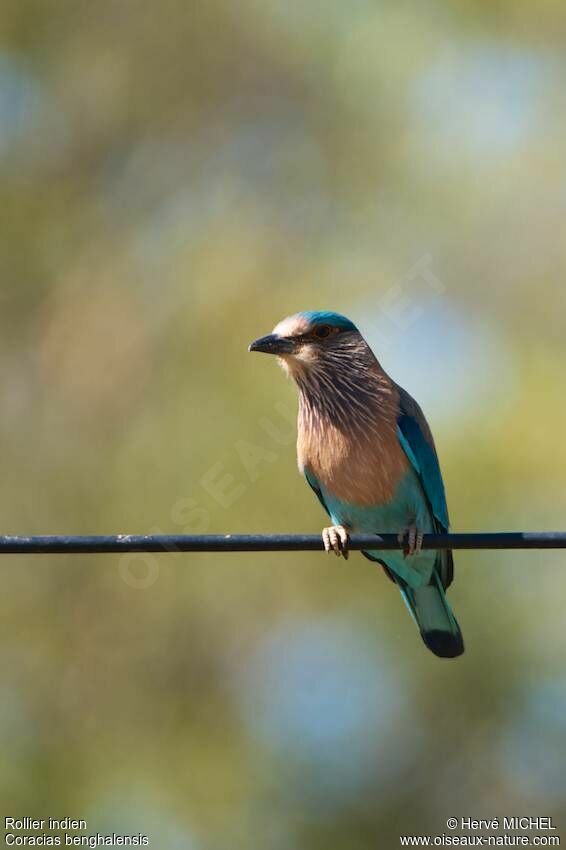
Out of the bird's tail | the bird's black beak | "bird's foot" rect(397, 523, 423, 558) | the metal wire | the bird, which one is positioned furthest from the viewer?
the bird's tail

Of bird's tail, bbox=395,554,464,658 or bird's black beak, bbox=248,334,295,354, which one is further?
bird's tail, bbox=395,554,464,658

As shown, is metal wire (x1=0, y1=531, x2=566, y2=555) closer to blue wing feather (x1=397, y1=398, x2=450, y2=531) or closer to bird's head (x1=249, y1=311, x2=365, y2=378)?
blue wing feather (x1=397, y1=398, x2=450, y2=531)

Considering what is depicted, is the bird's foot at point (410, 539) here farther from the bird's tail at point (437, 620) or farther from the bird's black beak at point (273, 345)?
the bird's black beak at point (273, 345)

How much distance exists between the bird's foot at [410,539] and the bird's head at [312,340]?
804mm

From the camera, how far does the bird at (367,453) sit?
5469 millimetres

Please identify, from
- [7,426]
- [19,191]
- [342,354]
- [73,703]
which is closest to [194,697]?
[73,703]

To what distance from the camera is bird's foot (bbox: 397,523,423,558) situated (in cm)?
461

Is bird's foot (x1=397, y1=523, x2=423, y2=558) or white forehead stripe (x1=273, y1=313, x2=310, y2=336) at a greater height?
white forehead stripe (x1=273, y1=313, x2=310, y2=336)

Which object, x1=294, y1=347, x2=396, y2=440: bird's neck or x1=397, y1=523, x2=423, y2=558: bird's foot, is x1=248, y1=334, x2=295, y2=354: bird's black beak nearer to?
x1=294, y1=347, x2=396, y2=440: bird's neck

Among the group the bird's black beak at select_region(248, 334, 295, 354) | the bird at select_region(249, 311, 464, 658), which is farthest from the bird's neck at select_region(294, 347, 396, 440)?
the bird's black beak at select_region(248, 334, 295, 354)

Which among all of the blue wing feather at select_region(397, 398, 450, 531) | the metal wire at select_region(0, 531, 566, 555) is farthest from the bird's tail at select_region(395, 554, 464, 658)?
the metal wire at select_region(0, 531, 566, 555)

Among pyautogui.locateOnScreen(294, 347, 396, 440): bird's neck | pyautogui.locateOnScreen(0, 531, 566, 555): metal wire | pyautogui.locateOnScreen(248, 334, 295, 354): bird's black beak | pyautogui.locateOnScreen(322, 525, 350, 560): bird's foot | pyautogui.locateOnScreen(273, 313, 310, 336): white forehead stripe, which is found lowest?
pyautogui.locateOnScreen(322, 525, 350, 560): bird's foot

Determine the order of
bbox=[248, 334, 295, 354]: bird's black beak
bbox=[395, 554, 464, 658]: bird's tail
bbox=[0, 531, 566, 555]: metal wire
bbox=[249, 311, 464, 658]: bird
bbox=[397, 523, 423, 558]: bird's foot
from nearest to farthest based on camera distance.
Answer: bbox=[0, 531, 566, 555]: metal wire
bbox=[397, 523, 423, 558]: bird's foot
bbox=[249, 311, 464, 658]: bird
bbox=[248, 334, 295, 354]: bird's black beak
bbox=[395, 554, 464, 658]: bird's tail

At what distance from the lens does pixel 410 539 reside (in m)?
4.96
